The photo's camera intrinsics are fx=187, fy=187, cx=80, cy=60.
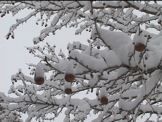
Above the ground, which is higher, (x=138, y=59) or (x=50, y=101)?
(x=138, y=59)

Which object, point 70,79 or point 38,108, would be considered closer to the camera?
point 70,79

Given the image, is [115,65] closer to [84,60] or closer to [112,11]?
[84,60]

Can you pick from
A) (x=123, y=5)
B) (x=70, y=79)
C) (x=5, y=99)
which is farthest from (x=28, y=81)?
(x=123, y=5)

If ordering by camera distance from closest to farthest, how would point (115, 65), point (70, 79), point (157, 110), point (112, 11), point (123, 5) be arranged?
point (70, 79), point (115, 65), point (123, 5), point (157, 110), point (112, 11)

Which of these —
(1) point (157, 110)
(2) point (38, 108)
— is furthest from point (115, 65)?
(2) point (38, 108)

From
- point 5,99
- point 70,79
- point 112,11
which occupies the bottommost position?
point 5,99

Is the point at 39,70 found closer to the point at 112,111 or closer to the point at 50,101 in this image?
the point at 50,101

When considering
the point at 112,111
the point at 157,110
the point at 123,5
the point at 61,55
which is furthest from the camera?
the point at 61,55

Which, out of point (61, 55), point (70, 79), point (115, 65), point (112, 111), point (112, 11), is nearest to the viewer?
point (70, 79)

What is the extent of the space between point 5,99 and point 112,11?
2.66 meters

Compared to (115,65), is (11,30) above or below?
above

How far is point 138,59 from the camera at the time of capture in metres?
2.04

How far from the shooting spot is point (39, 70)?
1938 mm

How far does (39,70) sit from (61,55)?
10.4 ft
